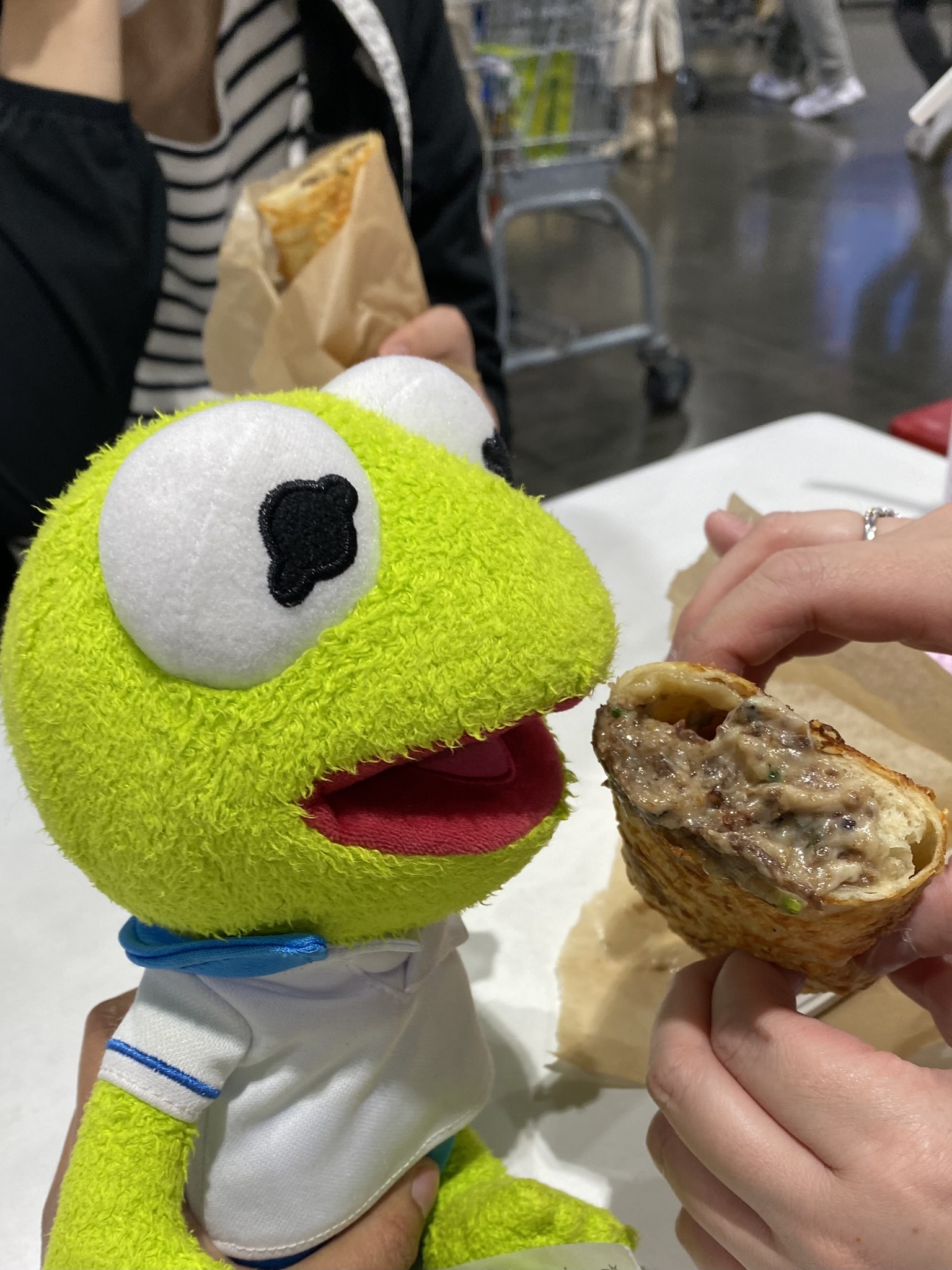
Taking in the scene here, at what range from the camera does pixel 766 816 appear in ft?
1.69

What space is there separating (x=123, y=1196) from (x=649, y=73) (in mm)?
4419

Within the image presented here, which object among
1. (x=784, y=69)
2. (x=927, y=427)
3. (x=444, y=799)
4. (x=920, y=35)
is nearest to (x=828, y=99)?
(x=784, y=69)

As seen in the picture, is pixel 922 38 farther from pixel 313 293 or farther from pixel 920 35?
pixel 313 293

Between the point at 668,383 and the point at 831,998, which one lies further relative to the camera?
the point at 668,383

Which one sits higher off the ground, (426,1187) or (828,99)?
(426,1187)

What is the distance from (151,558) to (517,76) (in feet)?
7.34

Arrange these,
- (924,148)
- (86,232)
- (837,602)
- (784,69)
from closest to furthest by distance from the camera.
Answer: (837,602), (86,232), (924,148), (784,69)

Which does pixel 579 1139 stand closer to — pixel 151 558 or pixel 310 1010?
pixel 310 1010

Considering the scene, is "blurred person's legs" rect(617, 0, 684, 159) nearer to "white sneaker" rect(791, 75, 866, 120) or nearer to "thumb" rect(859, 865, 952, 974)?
"white sneaker" rect(791, 75, 866, 120)

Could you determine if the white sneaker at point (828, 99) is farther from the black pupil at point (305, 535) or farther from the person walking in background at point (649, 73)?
the black pupil at point (305, 535)

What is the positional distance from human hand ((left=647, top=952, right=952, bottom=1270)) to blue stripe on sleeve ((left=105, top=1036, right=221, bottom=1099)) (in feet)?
0.77

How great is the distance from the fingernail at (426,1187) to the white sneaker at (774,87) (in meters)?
7.33

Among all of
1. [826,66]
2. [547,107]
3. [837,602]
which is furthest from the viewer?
[826,66]

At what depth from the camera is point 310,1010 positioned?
0.50 metres
